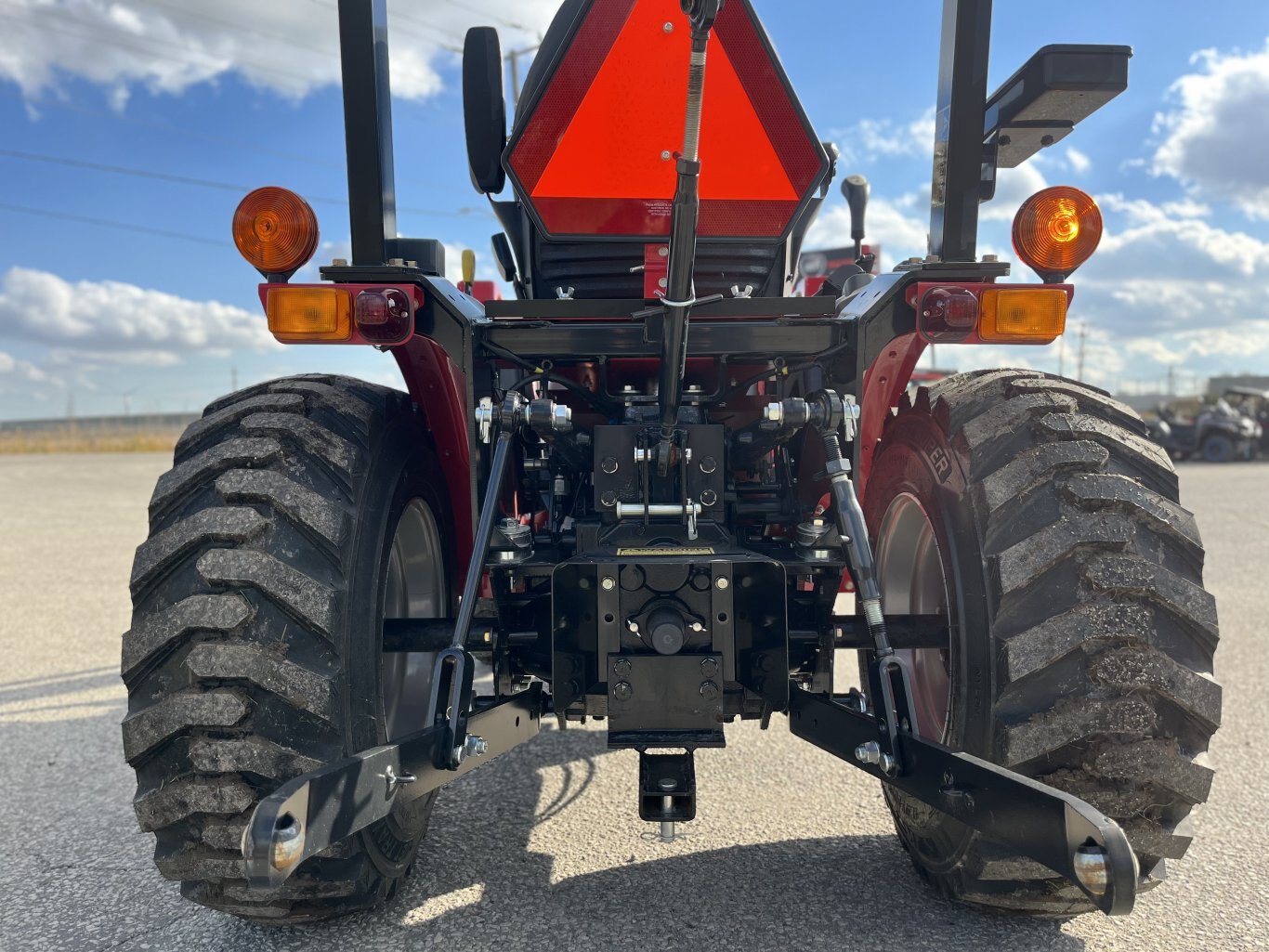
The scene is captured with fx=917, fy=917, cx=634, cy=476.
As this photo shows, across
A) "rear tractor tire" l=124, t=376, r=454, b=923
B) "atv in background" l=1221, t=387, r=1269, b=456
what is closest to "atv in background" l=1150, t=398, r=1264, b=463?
"atv in background" l=1221, t=387, r=1269, b=456

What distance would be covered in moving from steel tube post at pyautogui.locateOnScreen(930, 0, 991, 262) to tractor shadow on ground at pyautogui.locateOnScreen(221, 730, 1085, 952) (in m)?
1.78

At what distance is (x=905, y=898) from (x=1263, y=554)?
8.83 meters

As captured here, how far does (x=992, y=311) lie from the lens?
2408 mm

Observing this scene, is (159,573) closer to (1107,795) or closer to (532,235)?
(532,235)

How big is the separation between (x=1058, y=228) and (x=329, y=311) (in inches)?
73.6

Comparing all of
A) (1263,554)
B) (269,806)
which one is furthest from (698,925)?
(1263,554)

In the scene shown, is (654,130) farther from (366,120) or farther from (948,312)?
(948,312)

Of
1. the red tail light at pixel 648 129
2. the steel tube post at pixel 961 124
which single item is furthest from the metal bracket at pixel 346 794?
the steel tube post at pixel 961 124

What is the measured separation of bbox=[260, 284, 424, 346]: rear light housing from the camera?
2.35 meters

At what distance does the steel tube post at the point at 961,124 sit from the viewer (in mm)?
2385

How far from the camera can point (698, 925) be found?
241 centimetres

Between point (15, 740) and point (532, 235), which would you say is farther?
point (15, 740)

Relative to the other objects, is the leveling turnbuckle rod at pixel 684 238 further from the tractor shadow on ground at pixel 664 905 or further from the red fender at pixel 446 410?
the tractor shadow on ground at pixel 664 905

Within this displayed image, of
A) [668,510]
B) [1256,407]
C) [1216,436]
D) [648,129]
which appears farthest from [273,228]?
[1256,407]
